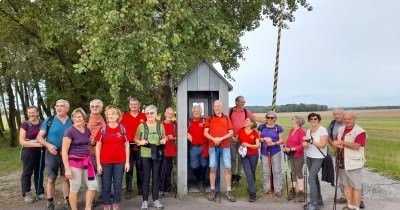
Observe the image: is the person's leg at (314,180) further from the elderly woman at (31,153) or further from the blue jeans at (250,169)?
the elderly woman at (31,153)

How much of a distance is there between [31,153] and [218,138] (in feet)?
11.8

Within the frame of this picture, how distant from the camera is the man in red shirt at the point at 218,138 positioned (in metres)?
7.77

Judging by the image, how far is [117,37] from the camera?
27.2ft

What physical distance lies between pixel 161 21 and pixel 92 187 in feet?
13.4

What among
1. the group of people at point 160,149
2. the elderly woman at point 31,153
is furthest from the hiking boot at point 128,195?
the elderly woman at point 31,153

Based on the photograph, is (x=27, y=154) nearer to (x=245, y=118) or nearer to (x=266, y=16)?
(x=245, y=118)

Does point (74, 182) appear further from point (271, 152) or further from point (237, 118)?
point (271, 152)

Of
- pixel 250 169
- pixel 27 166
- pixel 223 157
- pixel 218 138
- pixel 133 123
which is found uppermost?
pixel 133 123

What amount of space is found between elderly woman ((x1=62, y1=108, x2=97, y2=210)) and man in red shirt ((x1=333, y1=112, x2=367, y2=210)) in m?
4.00

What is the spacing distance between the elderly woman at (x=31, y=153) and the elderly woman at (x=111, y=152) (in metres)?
1.61

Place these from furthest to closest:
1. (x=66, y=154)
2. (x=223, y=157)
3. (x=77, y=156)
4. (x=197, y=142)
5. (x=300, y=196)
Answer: (x=197, y=142)
(x=223, y=157)
(x=300, y=196)
(x=77, y=156)
(x=66, y=154)

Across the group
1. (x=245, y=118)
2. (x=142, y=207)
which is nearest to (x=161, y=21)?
(x=245, y=118)

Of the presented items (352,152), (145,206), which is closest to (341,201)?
(352,152)

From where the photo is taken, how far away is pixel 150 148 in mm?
7129
